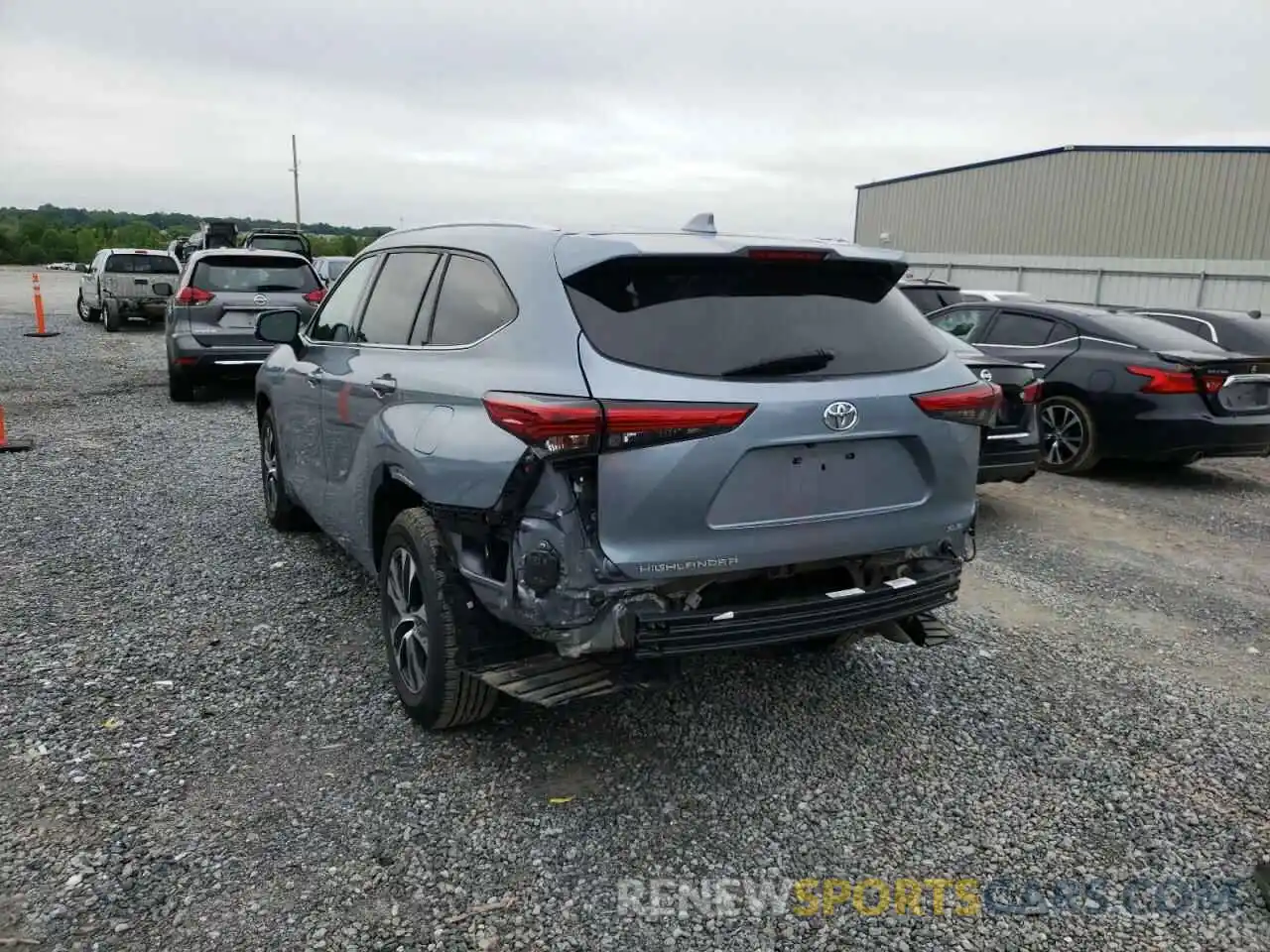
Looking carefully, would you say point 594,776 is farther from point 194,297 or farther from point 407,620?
point 194,297

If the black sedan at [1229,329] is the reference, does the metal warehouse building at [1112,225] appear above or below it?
above

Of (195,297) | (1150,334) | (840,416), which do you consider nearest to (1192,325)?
(1150,334)

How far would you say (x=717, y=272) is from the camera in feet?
10.4

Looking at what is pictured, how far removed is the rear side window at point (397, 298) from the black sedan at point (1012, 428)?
3.68 meters

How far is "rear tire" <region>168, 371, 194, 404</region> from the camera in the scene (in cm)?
1139

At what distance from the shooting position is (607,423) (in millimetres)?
2840

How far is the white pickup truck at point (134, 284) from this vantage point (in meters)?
20.5

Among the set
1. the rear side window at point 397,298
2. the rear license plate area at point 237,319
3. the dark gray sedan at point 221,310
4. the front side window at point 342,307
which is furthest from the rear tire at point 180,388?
the rear side window at point 397,298

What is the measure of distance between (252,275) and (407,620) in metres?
9.27

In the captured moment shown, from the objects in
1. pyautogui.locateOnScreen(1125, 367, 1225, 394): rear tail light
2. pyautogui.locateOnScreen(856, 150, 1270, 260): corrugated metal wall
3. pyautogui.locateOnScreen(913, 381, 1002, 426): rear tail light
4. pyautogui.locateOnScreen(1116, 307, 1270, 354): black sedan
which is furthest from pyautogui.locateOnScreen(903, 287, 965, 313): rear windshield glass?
pyautogui.locateOnScreen(856, 150, 1270, 260): corrugated metal wall

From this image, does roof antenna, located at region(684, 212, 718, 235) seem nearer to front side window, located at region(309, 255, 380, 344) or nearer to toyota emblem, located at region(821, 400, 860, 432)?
toyota emblem, located at region(821, 400, 860, 432)

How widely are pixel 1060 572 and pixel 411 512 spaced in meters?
4.00

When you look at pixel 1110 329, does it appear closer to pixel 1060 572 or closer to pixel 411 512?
pixel 1060 572

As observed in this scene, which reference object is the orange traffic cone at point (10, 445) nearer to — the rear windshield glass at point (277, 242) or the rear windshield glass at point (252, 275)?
the rear windshield glass at point (252, 275)
